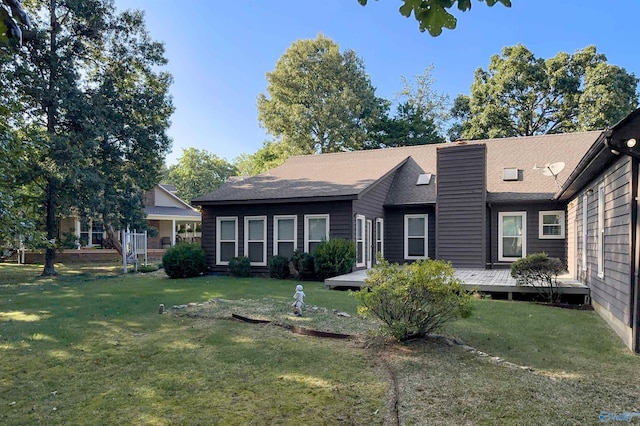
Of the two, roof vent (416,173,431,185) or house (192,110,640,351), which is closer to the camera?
house (192,110,640,351)

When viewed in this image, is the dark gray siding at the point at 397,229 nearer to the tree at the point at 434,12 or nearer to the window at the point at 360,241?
the window at the point at 360,241

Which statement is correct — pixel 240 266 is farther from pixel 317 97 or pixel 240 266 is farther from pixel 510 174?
pixel 317 97

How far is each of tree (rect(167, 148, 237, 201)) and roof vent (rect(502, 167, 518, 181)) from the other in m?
36.7

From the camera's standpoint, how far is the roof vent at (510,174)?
47.9ft

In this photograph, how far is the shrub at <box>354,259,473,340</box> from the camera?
5020 mm

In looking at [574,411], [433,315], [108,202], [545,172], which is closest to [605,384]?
[574,411]

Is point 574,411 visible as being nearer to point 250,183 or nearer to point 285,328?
point 285,328

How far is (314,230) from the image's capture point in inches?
525

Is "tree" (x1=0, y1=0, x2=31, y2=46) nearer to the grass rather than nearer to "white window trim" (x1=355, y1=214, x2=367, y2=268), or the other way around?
the grass

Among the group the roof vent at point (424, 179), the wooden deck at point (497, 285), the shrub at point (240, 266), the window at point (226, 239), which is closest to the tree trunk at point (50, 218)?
the window at point (226, 239)

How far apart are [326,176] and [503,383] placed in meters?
11.8

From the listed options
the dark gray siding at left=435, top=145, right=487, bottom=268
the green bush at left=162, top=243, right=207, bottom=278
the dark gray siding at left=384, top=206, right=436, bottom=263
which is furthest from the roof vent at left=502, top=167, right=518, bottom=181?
the green bush at left=162, top=243, right=207, bottom=278

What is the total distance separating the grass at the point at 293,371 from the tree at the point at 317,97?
23.5m

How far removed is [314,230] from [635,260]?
29.8ft
